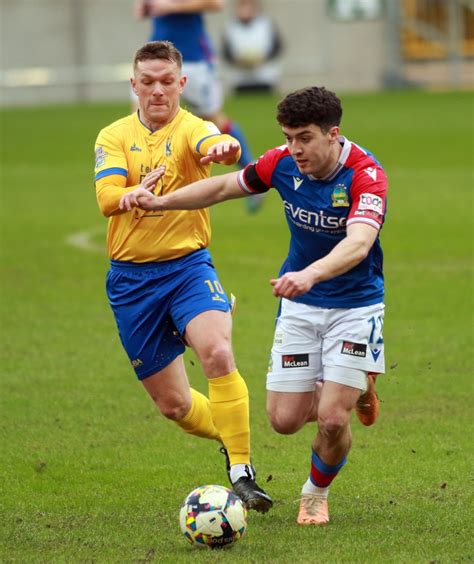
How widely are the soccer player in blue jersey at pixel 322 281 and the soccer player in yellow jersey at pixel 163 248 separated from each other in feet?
1.09

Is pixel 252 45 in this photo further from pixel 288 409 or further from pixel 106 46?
pixel 288 409

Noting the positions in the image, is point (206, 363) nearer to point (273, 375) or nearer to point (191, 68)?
point (273, 375)

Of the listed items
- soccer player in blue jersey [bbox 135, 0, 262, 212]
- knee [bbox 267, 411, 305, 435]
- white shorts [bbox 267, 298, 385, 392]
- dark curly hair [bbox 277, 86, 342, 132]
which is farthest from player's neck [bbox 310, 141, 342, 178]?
soccer player in blue jersey [bbox 135, 0, 262, 212]

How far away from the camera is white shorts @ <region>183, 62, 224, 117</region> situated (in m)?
15.0

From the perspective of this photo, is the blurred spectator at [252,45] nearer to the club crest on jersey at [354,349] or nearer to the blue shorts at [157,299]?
the blue shorts at [157,299]

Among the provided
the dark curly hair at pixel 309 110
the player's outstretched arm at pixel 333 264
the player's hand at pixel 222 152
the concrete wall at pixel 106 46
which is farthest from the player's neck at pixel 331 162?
the concrete wall at pixel 106 46

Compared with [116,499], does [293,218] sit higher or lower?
higher

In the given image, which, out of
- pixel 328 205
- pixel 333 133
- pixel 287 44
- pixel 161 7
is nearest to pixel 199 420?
pixel 328 205

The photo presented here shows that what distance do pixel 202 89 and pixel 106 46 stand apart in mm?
19553

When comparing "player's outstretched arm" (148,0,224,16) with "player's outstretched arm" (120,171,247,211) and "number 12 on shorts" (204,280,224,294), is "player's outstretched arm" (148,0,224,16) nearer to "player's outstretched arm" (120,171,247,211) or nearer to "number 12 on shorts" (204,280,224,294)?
"number 12 on shorts" (204,280,224,294)

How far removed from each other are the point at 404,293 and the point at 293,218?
568cm

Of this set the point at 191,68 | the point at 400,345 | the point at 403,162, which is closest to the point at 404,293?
the point at 400,345

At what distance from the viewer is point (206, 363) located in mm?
6438

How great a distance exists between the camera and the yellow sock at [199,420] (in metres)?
7.00
